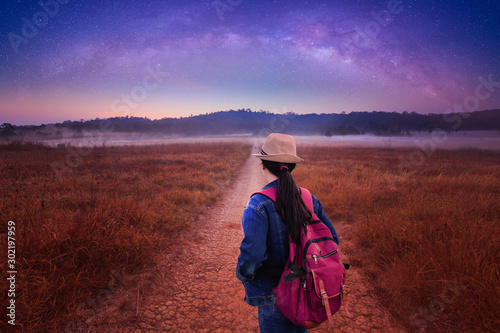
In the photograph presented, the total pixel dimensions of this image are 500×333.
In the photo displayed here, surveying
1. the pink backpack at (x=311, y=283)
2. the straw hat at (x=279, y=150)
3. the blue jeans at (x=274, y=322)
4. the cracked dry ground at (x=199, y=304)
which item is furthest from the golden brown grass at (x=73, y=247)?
the straw hat at (x=279, y=150)

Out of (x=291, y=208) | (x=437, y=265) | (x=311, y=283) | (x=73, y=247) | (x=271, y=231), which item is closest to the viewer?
(x=311, y=283)

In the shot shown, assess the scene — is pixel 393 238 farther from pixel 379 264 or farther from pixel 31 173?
pixel 31 173

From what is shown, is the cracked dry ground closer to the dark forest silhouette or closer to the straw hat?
the straw hat

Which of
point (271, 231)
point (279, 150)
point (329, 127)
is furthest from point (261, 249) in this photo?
point (329, 127)

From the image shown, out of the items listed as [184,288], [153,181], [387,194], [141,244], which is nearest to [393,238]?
[387,194]

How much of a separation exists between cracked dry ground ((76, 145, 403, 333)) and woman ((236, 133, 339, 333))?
1.60m

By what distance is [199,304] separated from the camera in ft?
10.2

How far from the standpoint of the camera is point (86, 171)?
11.5 meters

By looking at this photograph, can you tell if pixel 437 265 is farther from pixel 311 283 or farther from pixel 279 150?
pixel 279 150

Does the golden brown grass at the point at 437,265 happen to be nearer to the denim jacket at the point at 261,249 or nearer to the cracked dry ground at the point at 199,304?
the cracked dry ground at the point at 199,304

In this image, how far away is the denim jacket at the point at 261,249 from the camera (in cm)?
144

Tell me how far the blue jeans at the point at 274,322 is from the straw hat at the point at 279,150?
1121 mm

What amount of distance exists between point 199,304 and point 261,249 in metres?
2.41

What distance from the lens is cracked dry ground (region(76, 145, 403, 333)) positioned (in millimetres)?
2684
